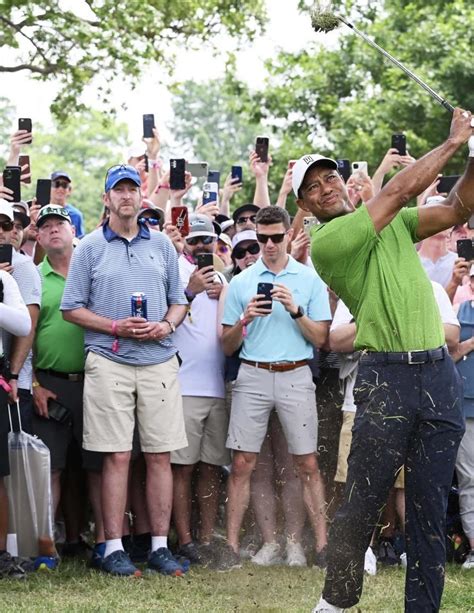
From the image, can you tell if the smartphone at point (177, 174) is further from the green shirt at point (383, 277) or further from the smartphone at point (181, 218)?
the green shirt at point (383, 277)

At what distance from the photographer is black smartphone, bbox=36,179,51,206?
1017 centimetres

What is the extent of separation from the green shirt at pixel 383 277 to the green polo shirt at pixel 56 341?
304 cm

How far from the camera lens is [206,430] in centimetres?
938

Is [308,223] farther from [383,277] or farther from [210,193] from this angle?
[383,277]

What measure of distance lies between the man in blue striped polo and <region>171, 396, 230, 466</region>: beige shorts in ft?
1.13

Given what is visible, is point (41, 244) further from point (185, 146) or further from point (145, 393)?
point (185, 146)

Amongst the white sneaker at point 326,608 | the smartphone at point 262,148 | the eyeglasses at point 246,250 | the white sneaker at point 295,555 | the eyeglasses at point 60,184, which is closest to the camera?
the white sneaker at point 326,608

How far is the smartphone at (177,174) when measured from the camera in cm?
1030

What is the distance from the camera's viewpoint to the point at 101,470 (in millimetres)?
8922

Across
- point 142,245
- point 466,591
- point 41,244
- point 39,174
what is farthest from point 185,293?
point 39,174

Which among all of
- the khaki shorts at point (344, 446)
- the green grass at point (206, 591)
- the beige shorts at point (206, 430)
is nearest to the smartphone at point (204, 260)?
the beige shorts at point (206, 430)

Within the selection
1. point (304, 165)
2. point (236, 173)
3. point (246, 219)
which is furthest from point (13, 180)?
point (304, 165)

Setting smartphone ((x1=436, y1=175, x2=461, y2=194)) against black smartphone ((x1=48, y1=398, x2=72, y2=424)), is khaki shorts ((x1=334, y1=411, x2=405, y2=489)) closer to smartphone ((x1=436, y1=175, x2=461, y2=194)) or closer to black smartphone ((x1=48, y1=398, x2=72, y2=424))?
black smartphone ((x1=48, y1=398, x2=72, y2=424))

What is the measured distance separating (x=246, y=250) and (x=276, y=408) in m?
1.48
